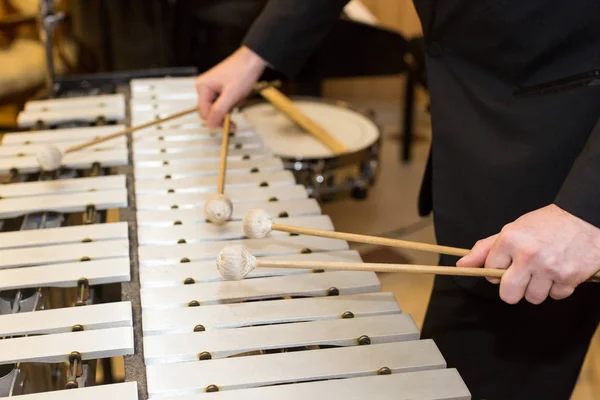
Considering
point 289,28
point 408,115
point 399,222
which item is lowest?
point 399,222

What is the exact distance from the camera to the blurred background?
9.41 feet

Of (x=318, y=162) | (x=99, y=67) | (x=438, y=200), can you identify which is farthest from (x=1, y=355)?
(x=99, y=67)

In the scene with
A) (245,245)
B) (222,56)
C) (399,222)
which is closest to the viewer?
(245,245)

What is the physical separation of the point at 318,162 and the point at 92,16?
1.23 metres

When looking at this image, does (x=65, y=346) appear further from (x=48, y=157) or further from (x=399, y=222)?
(x=399, y=222)

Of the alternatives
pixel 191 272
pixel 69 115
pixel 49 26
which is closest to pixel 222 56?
pixel 49 26

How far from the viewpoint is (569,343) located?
1.49 meters

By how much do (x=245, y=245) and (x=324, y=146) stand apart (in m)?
1.17

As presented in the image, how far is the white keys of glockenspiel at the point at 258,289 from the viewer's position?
3.82 feet

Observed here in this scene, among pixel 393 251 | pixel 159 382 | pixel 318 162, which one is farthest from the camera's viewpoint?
pixel 393 251

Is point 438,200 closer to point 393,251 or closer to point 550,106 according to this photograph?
point 550,106

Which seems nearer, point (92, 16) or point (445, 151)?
point (445, 151)

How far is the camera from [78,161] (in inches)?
65.5

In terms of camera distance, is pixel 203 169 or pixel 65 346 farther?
pixel 203 169
